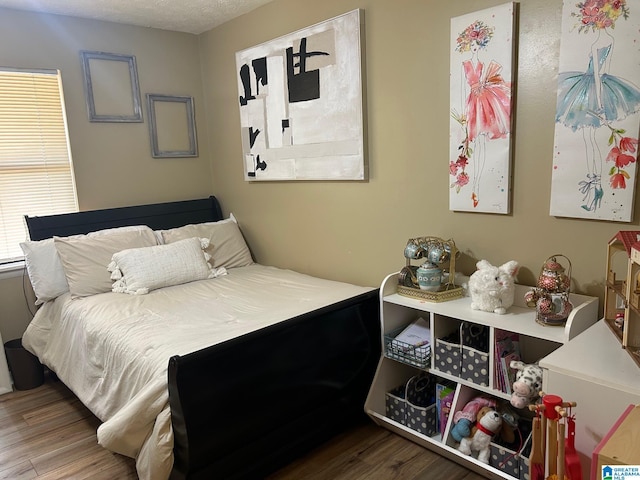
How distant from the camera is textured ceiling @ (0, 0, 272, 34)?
294cm

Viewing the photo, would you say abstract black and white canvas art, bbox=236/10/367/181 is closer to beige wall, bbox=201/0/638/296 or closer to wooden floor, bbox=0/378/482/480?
beige wall, bbox=201/0/638/296

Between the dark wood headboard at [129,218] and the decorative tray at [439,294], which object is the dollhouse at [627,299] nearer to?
the decorative tray at [439,294]

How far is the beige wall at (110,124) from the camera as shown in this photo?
307 centimetres

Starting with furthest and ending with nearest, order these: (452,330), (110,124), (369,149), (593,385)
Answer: (110,124) < (369,149) < (452,330) < (593,385)

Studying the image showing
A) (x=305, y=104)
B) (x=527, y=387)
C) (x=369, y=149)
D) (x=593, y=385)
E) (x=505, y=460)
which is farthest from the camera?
(x=305, y=104)

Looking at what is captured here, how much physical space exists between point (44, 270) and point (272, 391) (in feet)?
5.85

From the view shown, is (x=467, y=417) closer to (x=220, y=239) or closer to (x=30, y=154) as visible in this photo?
(x=220, y=239)

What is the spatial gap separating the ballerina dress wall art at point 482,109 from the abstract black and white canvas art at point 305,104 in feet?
1.91

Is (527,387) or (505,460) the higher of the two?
(527,387)

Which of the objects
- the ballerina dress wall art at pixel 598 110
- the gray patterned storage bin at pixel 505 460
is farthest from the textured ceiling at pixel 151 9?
the gray patterned storage bin at pixel 505 460

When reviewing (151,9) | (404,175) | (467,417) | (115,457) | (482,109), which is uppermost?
(151,9)

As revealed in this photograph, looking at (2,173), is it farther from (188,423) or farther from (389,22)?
(389,22)

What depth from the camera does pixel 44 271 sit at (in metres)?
2.92

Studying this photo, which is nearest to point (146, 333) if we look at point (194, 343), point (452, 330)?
point (194, 343)
